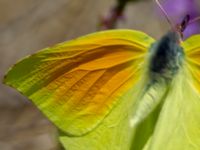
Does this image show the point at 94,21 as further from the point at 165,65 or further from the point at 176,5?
the point at 165,65

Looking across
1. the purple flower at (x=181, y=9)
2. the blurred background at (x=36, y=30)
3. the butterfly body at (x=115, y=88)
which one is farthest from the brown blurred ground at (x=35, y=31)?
the butterfly body at (x=115, y=88)

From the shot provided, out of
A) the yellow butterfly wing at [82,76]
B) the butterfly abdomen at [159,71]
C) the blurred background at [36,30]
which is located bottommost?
the blurred background at [36,30]

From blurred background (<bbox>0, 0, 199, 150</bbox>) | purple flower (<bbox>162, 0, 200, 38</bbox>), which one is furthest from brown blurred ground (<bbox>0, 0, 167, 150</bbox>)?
purple flower (<bbox>162, 0, 200, 38</bbox>)

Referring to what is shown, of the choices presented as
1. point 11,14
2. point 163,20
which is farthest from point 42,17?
point 163,20

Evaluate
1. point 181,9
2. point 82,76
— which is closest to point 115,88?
point 82,76

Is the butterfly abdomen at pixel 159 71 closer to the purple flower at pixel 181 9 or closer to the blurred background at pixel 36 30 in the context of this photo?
the purple flower at pixel 181 9

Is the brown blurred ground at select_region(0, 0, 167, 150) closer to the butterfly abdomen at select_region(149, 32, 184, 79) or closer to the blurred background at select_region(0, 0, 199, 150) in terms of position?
the blurred background at select_region(0, 0, 199, 150)
